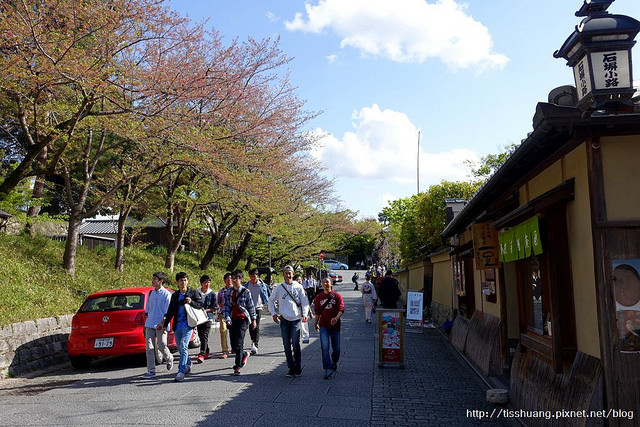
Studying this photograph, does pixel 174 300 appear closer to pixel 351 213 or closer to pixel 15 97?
pixel 15 97

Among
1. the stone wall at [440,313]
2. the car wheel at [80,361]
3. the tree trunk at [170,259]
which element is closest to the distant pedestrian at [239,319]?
the car wheel at [80,361]

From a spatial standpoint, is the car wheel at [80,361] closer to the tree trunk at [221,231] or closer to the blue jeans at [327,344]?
the blue jeans at [327,344]

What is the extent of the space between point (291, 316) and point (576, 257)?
16.0ft

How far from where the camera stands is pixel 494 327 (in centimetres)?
962

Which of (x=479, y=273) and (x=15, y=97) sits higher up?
(x=15, y=97)

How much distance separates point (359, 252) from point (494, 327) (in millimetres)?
72558

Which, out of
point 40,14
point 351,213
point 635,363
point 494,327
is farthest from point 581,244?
point 351,213

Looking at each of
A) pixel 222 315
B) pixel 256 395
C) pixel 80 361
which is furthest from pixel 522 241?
pixel 80 361

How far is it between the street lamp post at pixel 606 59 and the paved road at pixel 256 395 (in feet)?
13.2

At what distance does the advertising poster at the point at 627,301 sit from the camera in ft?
15.5

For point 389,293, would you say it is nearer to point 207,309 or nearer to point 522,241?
point 207,309

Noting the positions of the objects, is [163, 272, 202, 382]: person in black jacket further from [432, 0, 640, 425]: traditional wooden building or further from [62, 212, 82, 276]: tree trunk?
[62, 212, 82, 276]: tree trunk

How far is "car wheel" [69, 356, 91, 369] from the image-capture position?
10.5m

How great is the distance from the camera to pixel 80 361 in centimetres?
1060
